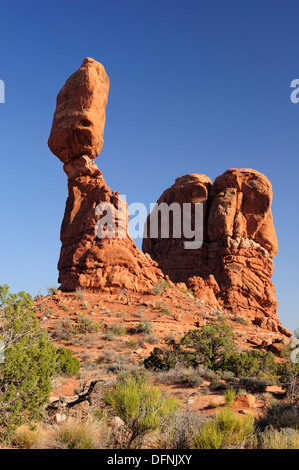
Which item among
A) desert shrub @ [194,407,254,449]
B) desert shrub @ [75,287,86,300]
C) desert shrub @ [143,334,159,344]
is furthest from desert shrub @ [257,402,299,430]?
desert shrub @ [75,287,86,300]

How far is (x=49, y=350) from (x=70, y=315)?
1351 centimetres

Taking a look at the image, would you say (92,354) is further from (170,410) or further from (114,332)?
(170,410)

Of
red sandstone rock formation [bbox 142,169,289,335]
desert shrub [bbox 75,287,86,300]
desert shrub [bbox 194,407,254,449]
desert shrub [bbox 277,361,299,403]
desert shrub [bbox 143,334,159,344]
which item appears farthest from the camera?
red sandstone rock formation [bbox 142,169,289,335]

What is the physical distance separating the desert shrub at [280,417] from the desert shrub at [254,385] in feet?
8.35

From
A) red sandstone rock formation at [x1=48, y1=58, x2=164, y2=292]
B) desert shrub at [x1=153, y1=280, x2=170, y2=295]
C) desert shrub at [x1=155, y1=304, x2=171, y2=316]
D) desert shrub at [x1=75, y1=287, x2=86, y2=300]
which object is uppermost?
red sandstone rock formation at [x1=48, y1=58, x2=164, y2=292]

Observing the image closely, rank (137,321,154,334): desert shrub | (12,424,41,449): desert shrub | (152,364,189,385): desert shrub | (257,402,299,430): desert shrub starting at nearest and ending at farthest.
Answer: (12,424,41,449): desert shrub → (257,402,299,430): desert shrub → (152,364,189,385): desert shrub → (137,321,154,334): desert shrub

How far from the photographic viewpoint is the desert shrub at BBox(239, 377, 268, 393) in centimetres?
1113

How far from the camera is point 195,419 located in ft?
20.8

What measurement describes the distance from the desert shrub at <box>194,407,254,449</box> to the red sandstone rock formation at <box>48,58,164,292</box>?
1784cm

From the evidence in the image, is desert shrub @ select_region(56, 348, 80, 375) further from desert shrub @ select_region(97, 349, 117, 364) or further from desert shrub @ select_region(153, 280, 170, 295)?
desert shrub @ select_region(153, 280, 170, 295)

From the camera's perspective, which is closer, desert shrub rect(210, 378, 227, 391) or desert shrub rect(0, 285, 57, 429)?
desert shrub rect(0, 285, 57, 429)

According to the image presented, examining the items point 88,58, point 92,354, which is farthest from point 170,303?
point 88,58

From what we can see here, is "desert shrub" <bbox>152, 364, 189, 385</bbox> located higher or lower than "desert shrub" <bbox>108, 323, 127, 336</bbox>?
lower

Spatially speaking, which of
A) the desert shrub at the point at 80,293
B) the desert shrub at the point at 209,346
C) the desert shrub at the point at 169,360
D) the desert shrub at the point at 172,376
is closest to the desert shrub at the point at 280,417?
the desert shrub at the point at 172,376
